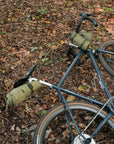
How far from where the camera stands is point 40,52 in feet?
15.6

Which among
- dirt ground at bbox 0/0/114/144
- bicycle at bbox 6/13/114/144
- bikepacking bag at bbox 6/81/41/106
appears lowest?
bicycle at bbox 6/13/114/144

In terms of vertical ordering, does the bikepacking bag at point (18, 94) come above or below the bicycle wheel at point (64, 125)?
above

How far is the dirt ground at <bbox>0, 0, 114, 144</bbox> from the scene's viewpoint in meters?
3.53

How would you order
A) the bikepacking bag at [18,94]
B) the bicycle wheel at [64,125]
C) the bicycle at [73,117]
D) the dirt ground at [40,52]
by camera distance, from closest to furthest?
the bikepacking bag at [18,94] < the bicycle at [73,117] < the bicycle wheel at [64,125] < the dirt ground at [40,52]

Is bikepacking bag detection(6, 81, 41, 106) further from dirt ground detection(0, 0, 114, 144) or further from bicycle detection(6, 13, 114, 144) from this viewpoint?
dirt ground detection(0, 0, 114, 144)

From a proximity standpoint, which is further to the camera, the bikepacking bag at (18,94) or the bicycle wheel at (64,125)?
the bicycle wheel at (64,125)

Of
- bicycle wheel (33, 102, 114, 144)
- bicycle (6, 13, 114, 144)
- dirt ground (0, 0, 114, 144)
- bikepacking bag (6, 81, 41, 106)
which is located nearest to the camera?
bikepacking bag (6, 81, 41, 106)

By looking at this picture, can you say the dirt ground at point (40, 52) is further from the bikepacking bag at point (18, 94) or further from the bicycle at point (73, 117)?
the bikepacking bag at point (18, 94)

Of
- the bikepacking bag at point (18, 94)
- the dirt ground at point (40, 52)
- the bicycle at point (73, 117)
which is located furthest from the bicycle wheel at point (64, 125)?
the bikepacking bag at point (18, 94)

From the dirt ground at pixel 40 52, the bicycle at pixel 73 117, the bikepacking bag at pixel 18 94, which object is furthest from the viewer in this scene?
the dirt ground at pixel 40 52

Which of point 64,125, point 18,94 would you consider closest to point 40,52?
point 64,125

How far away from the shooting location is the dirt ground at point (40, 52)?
11.6ft

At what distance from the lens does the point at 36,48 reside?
4805mm

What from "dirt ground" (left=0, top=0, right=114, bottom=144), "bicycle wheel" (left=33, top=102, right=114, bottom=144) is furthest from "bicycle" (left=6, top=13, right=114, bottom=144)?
"dirt ground" (left=0, top=0, right=114, bottom=144)
